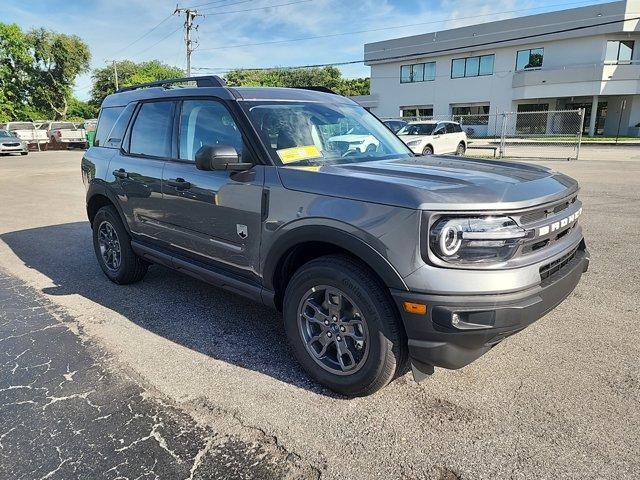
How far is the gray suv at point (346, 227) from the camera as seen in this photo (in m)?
2.46

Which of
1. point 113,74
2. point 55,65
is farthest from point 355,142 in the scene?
point 113,74

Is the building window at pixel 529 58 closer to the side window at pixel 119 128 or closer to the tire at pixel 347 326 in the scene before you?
the side window at pixel 119 128

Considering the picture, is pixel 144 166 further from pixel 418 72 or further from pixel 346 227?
pixel 418 72

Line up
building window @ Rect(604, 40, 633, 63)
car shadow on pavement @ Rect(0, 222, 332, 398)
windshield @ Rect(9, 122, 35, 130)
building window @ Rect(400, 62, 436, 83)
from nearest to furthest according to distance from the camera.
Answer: car shadow on pavement @ Rect(0, 222, 332, 398), building window @ Rect(604, 40, 633, 63), windshield @ Rect(9, 122, 35, 130), building window @ Rect(400, 62, 436, 83)

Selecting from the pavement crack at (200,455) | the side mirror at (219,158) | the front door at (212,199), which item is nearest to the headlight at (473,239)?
the front door at (212,199)

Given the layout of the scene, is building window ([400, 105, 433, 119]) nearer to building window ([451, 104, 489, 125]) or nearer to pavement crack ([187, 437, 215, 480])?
building window ([451, 104, 489, 125])

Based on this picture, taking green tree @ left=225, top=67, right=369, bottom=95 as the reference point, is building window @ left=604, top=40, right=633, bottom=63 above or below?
below

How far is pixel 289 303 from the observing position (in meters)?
3.14

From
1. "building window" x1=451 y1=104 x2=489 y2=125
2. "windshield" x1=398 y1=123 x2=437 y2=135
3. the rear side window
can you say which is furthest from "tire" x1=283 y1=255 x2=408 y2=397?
"building window" x1=451 y1=104 x2=489 y2=125

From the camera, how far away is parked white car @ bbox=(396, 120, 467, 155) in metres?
19.1

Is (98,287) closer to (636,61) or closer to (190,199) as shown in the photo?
(190,199)

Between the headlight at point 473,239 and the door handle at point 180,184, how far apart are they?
7.13 feet

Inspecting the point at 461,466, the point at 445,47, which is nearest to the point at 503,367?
the point at 461,466

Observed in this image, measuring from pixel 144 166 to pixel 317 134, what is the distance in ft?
5.70
